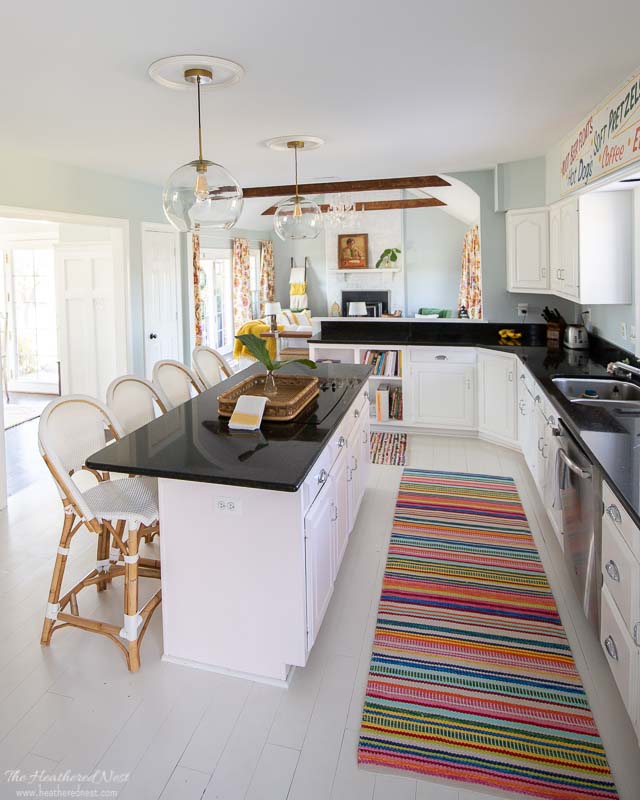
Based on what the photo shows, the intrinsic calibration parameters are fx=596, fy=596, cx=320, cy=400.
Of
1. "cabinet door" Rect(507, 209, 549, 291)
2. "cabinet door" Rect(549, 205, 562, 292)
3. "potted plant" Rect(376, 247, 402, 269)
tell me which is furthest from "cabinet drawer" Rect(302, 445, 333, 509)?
"potted plant" Rect(376, 247, 402, 269)

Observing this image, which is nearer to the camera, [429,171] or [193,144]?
[193,144]

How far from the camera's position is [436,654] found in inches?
98.0

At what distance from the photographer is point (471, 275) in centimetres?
1062

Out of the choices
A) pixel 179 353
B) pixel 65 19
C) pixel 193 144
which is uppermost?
pixel 193 144

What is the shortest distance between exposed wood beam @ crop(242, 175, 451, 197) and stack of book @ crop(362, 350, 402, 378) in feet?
7.53

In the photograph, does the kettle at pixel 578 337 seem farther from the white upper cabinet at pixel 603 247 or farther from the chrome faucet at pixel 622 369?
the chrome faucet at pixel 622 369

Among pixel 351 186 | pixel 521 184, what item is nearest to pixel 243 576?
pixel 521 184

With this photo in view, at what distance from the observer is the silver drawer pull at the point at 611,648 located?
2049 mm

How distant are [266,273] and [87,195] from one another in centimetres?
759

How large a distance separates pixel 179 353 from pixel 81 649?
453 cm

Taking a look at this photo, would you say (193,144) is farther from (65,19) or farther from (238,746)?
(238,746)

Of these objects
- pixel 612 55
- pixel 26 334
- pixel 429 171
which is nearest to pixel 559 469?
pixel 612 55

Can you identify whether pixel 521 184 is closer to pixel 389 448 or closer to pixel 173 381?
pixel 389 448

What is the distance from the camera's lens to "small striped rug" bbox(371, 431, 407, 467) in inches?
199
